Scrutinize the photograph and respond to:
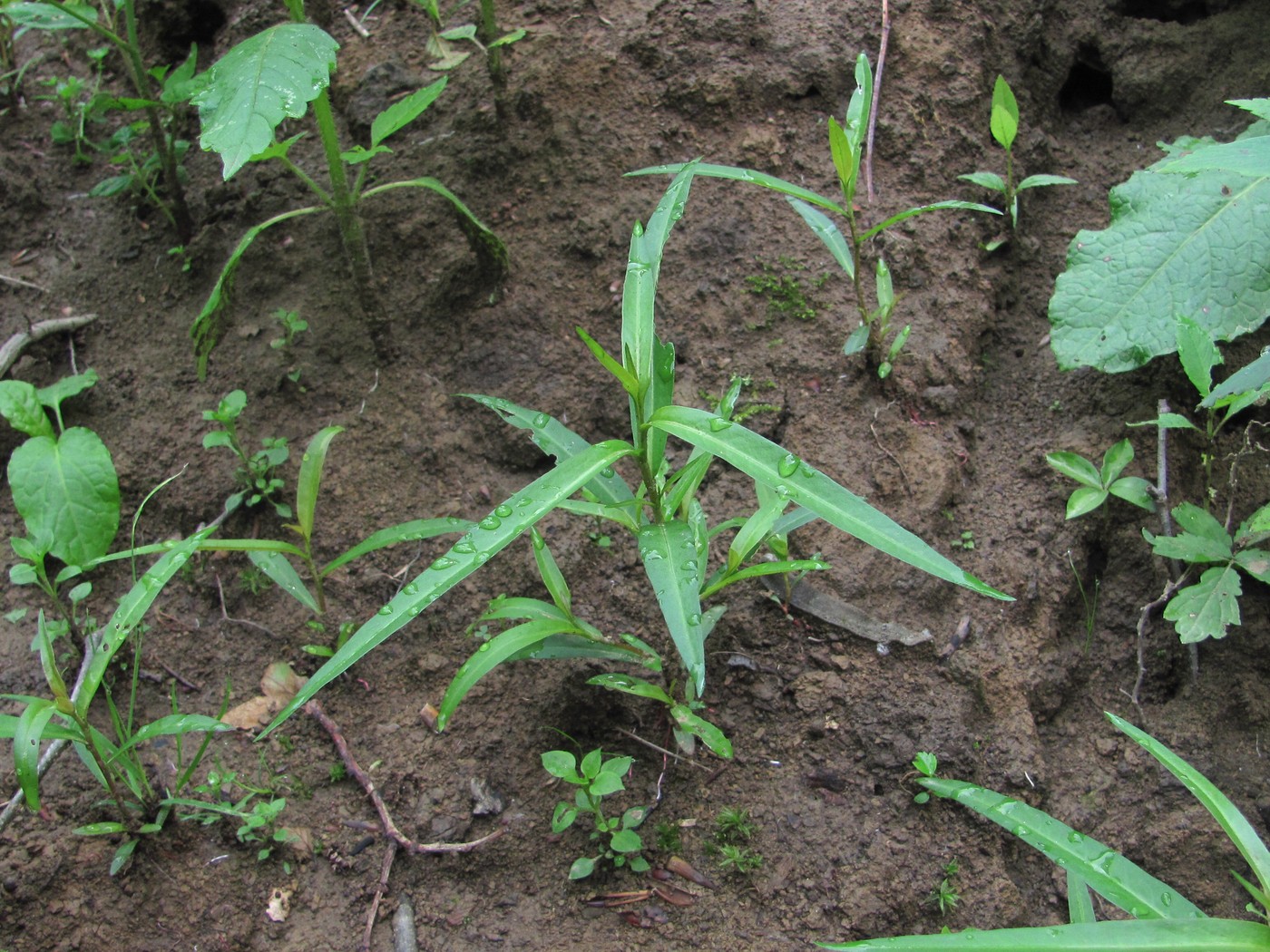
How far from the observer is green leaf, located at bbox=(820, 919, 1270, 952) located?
125 cm

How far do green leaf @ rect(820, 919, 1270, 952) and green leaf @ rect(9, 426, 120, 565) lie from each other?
182cm

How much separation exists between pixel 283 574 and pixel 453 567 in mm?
934

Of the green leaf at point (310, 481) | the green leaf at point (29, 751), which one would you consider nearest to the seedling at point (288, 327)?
the green leaf at point (310, 481)

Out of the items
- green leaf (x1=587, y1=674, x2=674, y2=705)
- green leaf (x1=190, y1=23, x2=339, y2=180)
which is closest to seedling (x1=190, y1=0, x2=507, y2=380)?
green leaf (x1=190, y1=23, x2=339, y2=180)

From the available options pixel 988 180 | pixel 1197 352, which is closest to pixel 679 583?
pixel 1197 352

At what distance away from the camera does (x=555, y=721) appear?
1.99 meters

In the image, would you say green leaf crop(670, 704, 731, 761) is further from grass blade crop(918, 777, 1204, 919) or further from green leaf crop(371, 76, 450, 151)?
green leaf crop(371, 76, 450, 151)

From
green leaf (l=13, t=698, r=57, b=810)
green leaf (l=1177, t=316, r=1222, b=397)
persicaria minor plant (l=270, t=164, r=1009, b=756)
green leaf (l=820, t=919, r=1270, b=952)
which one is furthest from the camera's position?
green leaf (l=1177, t=316, r=1222, b=397)

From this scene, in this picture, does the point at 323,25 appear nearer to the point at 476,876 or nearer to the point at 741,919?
the point at 476,876

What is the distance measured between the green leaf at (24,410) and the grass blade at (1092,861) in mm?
2219

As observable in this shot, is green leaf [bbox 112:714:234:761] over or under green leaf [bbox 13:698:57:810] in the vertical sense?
under

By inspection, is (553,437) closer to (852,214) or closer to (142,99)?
(852,214)

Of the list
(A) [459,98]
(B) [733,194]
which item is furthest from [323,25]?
(B) [733,194]

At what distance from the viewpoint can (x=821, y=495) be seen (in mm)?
1392
